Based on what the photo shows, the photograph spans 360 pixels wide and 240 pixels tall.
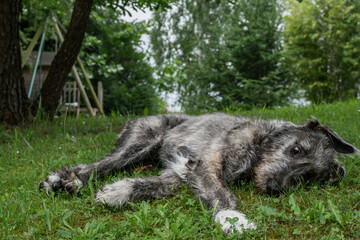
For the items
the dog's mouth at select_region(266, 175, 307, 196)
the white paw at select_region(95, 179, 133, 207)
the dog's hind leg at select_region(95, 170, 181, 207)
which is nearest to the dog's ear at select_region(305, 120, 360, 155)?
the dog's mouth at select_region(266, 175, 307, 196)

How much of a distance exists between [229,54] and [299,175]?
11.0 meters

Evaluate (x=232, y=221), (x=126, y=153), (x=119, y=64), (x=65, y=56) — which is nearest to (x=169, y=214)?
(x=232, y=221)

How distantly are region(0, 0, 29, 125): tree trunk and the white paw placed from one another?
438 cm

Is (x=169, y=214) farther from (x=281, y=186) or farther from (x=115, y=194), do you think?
(x=281, y=186)

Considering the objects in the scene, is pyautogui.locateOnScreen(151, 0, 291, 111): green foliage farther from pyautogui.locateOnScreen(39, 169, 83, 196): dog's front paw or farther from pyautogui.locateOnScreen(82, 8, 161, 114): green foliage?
pyautogui.locateOnScreen(39, 169, 83, 196): dog's front paw

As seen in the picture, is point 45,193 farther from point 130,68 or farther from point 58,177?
point 130,68

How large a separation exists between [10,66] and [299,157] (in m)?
5.98

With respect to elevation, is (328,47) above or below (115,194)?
above

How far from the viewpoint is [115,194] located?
10.6ft

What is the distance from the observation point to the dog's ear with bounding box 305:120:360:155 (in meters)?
3.75

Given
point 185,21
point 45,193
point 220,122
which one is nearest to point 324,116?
point 220,122

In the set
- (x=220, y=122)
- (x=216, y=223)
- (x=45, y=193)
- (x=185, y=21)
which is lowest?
(x=45, y=193)

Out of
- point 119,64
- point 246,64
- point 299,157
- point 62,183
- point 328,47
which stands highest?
point 328,47

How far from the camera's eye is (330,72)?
27.3 metres
